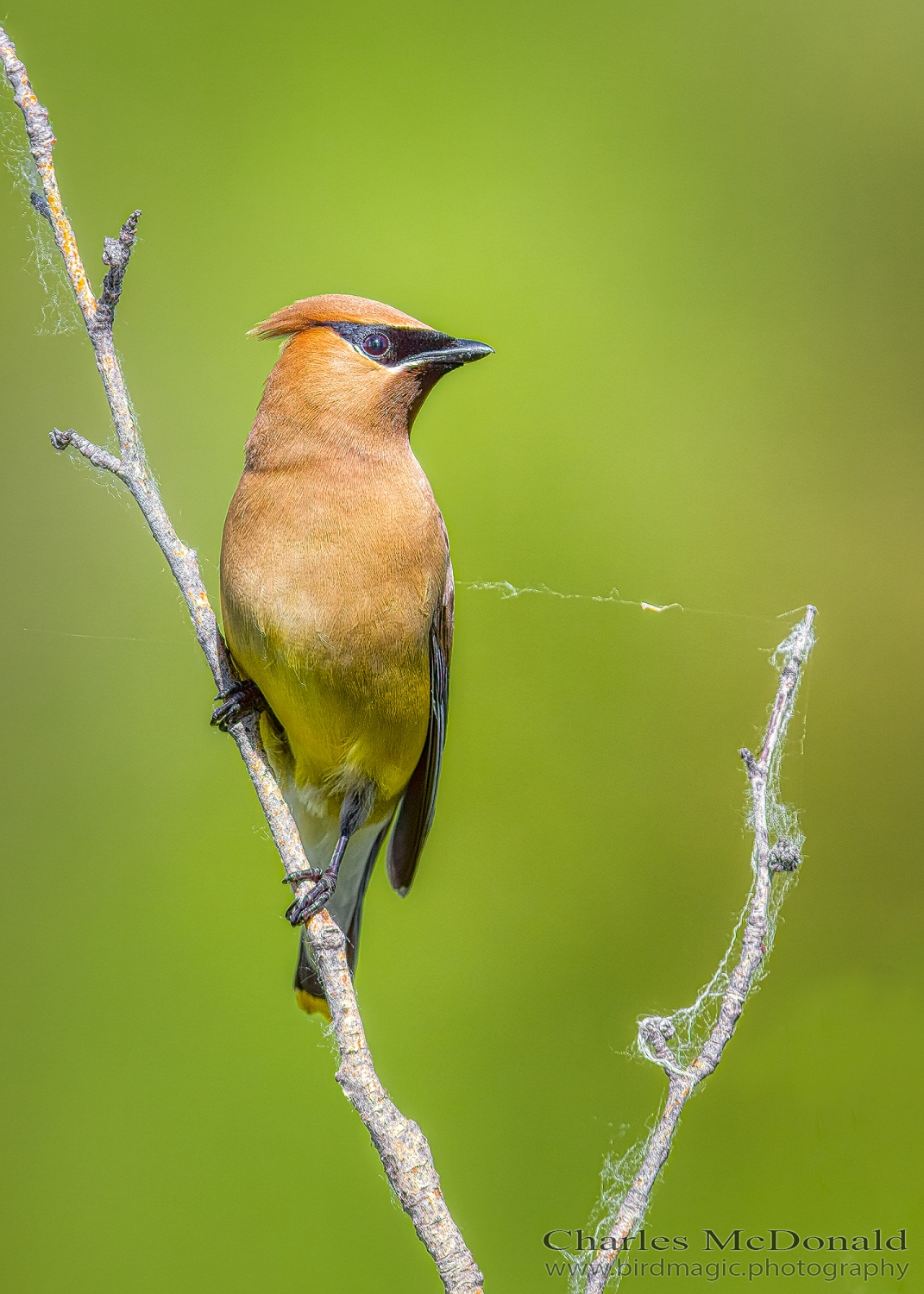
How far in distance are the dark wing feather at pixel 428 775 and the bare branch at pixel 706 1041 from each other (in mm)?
758

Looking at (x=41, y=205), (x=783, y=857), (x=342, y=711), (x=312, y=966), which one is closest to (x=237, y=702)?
(x=342, y=711)

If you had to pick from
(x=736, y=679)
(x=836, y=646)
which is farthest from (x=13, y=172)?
(x=836, y=646)

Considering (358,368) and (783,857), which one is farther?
(358,368)

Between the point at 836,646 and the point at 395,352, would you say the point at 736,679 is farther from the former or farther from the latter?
the point at 395,352

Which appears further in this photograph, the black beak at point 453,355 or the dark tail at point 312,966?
the dark tail at point 312,966

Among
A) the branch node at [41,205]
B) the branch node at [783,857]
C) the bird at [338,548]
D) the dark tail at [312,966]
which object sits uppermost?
the branch node at [41,205]

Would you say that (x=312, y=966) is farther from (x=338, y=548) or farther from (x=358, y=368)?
(x=358, y=368)

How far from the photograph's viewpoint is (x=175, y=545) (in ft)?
6.41

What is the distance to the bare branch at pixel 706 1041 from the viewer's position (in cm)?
155

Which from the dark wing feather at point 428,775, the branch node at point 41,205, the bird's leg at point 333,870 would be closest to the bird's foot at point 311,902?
the bird's leg at point 333,870

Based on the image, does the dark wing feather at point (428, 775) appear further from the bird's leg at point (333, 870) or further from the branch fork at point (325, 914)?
the branch fork at point (325, 914)

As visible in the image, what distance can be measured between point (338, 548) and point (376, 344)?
40 centimetres

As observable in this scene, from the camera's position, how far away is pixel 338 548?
2.02 meters

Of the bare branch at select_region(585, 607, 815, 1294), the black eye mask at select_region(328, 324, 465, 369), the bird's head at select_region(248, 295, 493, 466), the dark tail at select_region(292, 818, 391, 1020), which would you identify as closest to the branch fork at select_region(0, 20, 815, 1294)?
the bare branch at select_region(585, 607, 815, 1294)
